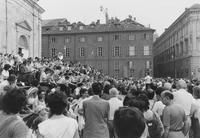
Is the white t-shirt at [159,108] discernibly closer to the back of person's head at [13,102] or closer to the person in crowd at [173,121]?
the person in crowd at [173,121]

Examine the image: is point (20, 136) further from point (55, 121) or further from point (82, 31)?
point (82, 31)

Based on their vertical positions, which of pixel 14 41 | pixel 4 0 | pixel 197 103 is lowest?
pixel 197 103

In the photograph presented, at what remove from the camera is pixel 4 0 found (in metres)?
34.0

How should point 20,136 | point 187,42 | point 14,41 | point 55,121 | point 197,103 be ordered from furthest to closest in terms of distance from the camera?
point 187,42 → point 14,41 → point 197,103 → point 55,121 → point 20,136

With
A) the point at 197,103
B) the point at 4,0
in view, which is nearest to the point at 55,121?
the point at 197,103

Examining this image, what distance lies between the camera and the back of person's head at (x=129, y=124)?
3.07 metres

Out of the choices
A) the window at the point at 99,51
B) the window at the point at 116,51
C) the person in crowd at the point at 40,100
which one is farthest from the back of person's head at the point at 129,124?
the window at the point at 99,51

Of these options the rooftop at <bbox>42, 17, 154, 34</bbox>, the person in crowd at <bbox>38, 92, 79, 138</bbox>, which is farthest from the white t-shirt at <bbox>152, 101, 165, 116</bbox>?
the rooftop at <bbox>42, 17, 154, 34</bbox>

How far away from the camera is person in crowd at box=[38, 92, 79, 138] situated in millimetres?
Answer: 4570

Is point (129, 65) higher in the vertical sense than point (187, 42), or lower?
lower

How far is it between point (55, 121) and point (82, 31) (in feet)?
222

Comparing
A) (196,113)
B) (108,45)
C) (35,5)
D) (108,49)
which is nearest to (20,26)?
(35,5)

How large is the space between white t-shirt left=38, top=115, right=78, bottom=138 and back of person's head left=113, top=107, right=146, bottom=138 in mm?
1541

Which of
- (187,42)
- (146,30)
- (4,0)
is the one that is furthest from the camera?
(146,30)
